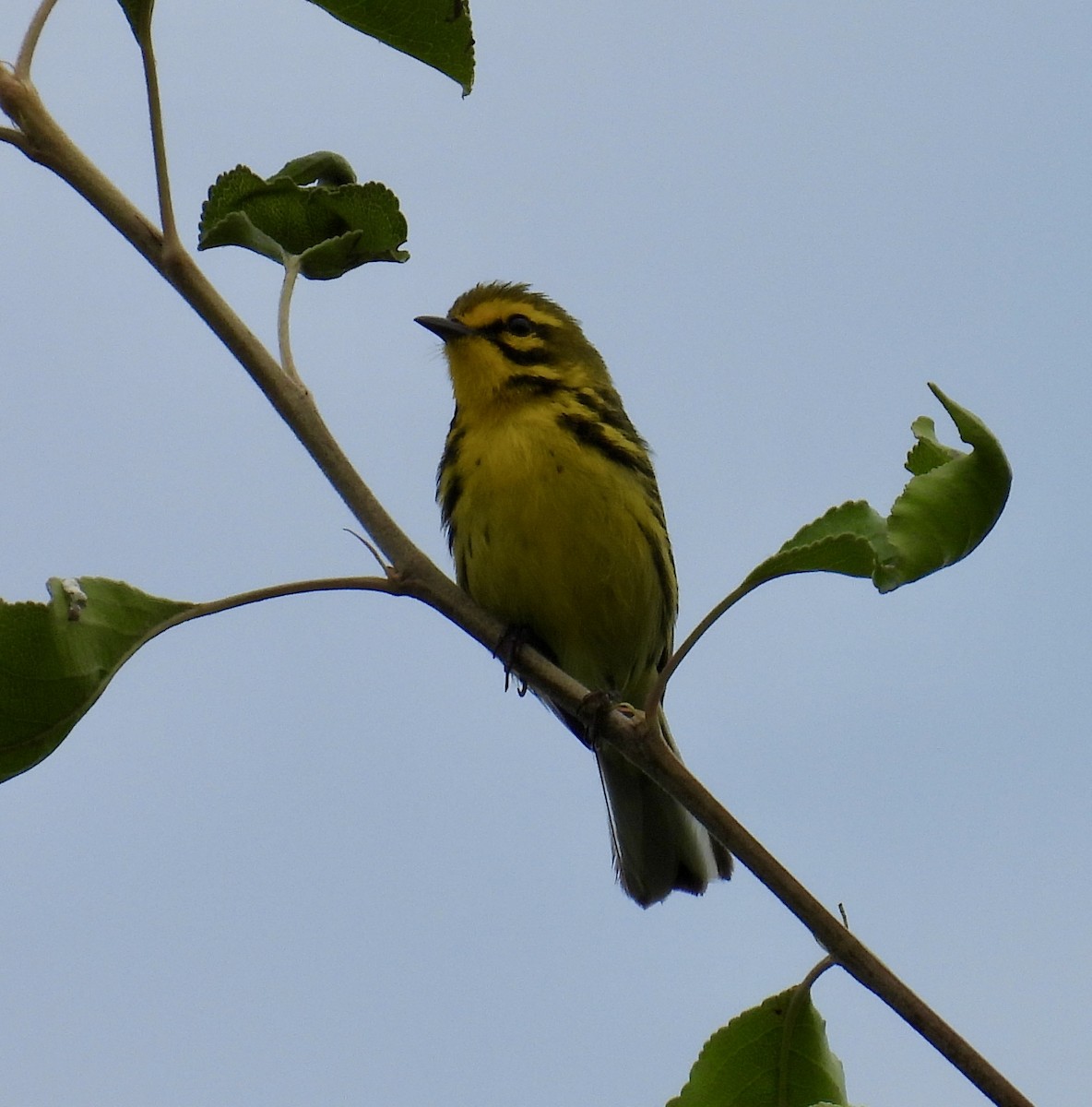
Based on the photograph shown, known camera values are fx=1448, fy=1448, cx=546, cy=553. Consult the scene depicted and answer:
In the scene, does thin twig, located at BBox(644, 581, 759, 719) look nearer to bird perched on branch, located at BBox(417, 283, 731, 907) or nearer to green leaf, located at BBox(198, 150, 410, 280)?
green leaf, located at BBox(198, 150, 410, 280)

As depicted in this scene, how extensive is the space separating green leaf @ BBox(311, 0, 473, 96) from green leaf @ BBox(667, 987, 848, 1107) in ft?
5.90

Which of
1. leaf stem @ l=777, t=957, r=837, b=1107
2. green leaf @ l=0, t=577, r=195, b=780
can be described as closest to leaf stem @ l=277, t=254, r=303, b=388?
green leaf @ l=0, t=577, r=195, b=780

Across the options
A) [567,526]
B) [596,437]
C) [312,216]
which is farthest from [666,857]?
[312,216]

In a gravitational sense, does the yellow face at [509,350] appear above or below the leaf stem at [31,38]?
above

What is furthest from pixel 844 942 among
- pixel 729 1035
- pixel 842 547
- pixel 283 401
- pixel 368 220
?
pixel 368 220

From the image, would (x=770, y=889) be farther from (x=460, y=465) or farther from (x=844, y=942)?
(x=460, y=465)

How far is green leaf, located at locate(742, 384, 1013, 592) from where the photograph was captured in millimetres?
2092

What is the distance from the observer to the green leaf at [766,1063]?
2.63 metres

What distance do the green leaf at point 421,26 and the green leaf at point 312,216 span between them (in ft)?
1.38

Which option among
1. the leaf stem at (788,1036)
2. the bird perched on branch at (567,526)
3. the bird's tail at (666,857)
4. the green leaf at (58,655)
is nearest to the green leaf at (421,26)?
the green leaf at (58,655)

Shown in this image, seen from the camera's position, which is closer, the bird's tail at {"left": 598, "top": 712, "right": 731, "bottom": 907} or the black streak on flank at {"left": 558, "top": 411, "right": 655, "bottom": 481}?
the black streak on flank at {"left": 558, "top": 411, "right": 655, "bottom": 481}

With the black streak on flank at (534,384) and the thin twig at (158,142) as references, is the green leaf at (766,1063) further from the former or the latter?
the black streak on flank at (534,384)

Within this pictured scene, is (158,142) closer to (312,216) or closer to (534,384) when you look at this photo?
(312,216)

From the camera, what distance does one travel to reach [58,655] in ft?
7.41
